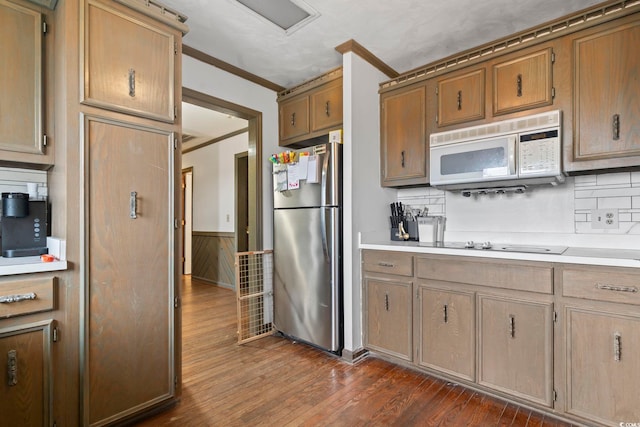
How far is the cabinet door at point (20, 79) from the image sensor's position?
1585mm

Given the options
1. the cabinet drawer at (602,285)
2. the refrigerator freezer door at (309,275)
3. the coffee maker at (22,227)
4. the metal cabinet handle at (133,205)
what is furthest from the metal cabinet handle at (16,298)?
the cabinet drawer at (602,285)

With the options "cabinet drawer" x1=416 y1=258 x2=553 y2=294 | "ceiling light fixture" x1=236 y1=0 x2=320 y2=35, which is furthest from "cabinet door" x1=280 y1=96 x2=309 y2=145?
"cabinet drawer" x1=416 y1=258 x2=553 y2=294

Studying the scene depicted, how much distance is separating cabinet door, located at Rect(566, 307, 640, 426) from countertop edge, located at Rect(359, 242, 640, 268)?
26cm

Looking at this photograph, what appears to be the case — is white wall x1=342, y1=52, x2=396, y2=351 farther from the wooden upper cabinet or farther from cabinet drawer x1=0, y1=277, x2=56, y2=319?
cabinet drawer x1=0, y1=277, x2=56, y2=319

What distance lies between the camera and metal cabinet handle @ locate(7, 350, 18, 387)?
4.41ft

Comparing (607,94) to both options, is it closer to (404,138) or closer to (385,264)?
(404,138)

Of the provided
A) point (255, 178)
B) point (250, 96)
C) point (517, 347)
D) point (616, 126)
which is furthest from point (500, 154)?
point (250, 96)

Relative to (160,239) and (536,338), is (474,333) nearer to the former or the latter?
(536,338)

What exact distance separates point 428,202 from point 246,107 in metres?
1.90

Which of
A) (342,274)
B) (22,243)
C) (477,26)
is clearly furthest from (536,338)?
(22,243)

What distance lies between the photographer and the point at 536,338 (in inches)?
70.4

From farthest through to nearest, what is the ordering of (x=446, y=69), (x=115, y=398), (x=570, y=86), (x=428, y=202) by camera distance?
(x=428, y=202)
(x=446, y=69)
(x=570, y=86)
(x=115, y=398)

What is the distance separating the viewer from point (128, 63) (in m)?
1.68

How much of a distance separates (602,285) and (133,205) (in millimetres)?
2424
